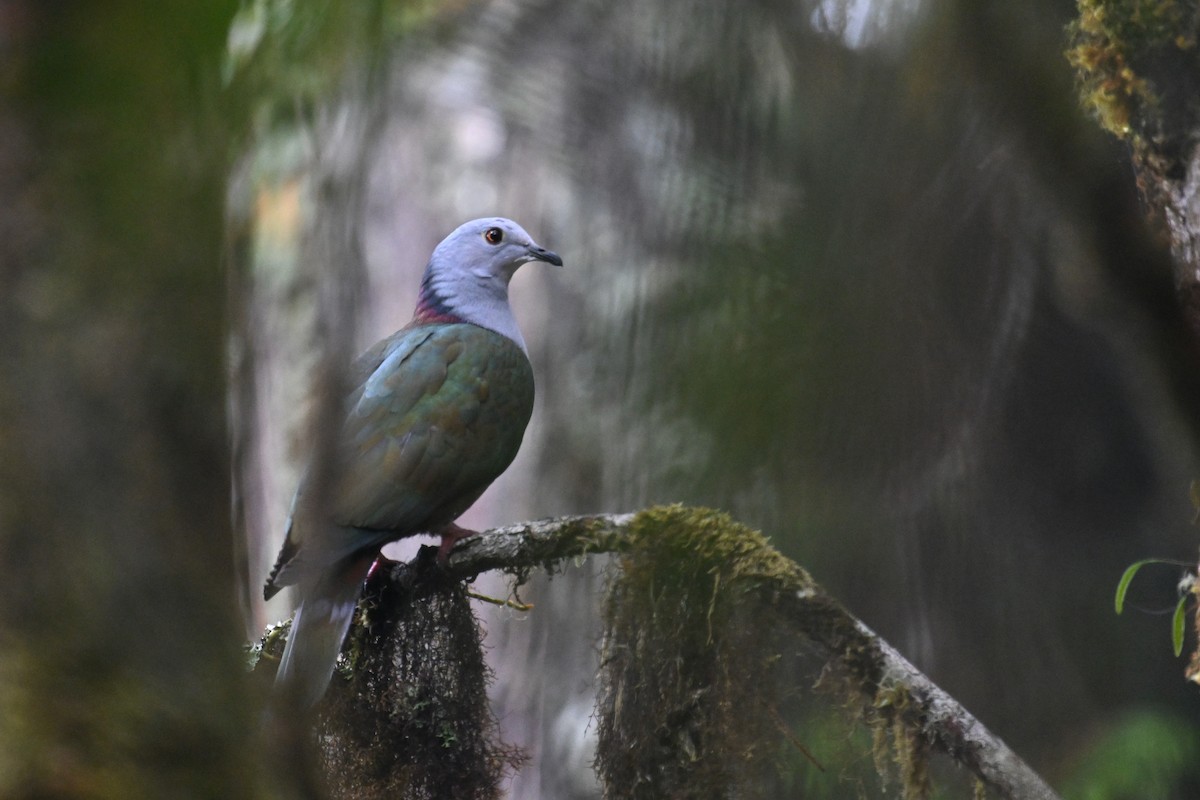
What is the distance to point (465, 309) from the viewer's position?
4734 millimetres

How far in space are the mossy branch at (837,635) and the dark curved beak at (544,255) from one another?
6.83ft

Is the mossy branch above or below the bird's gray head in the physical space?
below

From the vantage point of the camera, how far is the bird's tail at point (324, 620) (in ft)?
10.2

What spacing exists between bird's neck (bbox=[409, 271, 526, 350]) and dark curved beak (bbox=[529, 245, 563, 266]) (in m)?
0.23

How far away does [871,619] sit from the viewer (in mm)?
3395

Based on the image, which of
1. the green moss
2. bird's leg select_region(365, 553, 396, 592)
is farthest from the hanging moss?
bird's leg select_region(365, 553, 396, 592)

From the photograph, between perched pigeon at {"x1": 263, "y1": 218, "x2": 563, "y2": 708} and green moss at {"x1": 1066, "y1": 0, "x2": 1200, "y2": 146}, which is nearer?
green moss at {"x1": 1066, "y1": 0, "x2": 1200, "y2": 146}

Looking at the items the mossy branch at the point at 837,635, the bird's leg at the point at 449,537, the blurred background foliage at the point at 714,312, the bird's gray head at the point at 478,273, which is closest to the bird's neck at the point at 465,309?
the bird's gray head at the point at 478,273

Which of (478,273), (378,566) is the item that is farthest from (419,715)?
(478,273)

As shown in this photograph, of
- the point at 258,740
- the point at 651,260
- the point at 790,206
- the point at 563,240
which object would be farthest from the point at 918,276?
the point at 563,240

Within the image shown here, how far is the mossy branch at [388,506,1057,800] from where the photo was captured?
2381 millimetres

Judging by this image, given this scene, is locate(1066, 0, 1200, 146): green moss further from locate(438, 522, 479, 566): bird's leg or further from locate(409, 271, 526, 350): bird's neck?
locate(409, 271, 526, 350): bird's neck

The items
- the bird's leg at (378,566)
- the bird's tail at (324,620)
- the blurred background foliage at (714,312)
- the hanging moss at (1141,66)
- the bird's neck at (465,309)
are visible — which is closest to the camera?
the blurred background foliage at (714,312)

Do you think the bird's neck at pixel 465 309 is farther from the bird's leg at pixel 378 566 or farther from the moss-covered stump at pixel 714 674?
the moss-covered stump at pixel 714 674
